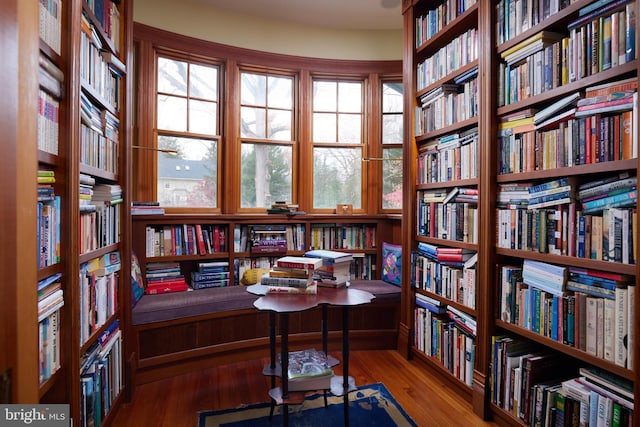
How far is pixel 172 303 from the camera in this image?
8.59ft

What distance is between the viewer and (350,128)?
3.74 meters

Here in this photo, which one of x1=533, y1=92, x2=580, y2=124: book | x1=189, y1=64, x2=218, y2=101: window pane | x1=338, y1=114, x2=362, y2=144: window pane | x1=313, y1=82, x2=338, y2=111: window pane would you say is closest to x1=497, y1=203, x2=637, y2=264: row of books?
x1=533, y1=92, x2=580, y2=124: book

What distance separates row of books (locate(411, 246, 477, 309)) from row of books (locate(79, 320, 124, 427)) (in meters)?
2.10

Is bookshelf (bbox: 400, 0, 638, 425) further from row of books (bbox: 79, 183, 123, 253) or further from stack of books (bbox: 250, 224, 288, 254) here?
row of books (bbox: 79, 183, 123, 253)

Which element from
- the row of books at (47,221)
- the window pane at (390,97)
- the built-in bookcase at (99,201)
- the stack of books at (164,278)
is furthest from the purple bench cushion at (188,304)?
the window pane at (390,97)

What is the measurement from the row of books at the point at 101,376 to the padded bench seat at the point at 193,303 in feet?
0.91

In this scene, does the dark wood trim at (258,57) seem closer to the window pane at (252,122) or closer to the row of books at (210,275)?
the window pane at (252,122)

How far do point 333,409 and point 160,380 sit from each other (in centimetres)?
126

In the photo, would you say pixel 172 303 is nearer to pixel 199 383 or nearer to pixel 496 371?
pixel 199 383

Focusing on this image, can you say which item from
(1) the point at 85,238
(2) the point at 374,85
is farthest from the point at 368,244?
(1) the point at 85,238

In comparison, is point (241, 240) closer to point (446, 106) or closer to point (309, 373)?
point (309, 373)

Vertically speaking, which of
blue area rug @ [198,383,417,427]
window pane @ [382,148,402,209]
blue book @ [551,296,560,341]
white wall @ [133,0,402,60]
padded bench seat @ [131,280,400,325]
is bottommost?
blue area rug @ [198,383,417,427]

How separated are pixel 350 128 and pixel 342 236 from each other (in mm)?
1113

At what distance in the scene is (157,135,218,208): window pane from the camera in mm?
3178
